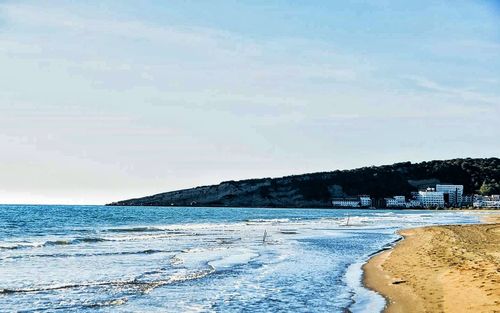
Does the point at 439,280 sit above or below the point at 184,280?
below

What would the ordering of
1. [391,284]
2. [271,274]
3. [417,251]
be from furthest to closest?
[417,251]
[271,274]
[391,284]

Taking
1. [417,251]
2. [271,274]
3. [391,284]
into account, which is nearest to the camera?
[391,284]

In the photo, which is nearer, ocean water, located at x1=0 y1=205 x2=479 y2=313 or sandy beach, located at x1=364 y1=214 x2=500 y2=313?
sandy beach, located at x1=364 y1=214 x2=500 y2=313

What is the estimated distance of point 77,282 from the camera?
18.9 m

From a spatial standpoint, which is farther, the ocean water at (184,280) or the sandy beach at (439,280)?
the ocean water at (184,280)

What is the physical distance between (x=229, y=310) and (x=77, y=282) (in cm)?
686

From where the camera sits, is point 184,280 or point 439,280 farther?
point 184,280

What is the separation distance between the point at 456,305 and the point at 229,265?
11.9 metres

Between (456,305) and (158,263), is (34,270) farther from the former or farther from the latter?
(456,305)

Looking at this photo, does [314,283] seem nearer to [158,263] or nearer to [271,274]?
[271,274]

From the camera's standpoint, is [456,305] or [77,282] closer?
[456,305]

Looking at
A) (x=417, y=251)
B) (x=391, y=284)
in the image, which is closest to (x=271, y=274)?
(x=391, y=284)

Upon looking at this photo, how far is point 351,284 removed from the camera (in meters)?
19.0

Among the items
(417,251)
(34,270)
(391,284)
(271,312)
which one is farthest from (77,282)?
(417,251)
